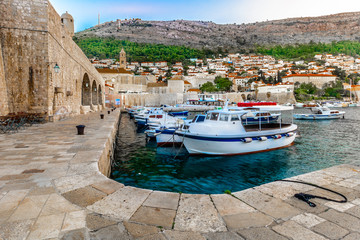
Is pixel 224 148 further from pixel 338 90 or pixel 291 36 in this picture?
pixel 291 36

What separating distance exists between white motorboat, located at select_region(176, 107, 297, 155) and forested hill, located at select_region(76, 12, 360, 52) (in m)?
161

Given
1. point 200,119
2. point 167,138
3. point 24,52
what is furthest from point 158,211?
point 24,52

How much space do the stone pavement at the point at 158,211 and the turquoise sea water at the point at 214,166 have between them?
3.26 metres

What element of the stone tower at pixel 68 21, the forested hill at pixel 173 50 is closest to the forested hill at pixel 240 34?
the forested hill at pixel 173 50

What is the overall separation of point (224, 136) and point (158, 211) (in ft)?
24.1


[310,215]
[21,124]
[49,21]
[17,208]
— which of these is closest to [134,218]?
[17,208]

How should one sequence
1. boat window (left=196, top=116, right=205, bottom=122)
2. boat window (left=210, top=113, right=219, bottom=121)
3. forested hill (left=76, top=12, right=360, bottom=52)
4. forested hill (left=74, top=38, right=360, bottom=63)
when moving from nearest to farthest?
boat window (left=210, top=113, right=219, bottom=121)
boat window (left=196, top=116, right=205, bottom=122)
forested hill (left=74, top=38, right=360, bottom=63)
forested hill (left=76, top=12, right=360, bottom=52)

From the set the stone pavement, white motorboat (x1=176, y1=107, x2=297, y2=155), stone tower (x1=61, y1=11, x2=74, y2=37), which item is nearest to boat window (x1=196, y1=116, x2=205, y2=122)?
white motorboat (x1=176, y1=107, x2=297, y2=155)

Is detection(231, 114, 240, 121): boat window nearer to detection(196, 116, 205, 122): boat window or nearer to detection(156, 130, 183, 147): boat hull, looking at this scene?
detection(196, 116, 205, 122): boat window

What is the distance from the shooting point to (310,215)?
255cm

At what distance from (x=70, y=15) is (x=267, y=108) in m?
26.4

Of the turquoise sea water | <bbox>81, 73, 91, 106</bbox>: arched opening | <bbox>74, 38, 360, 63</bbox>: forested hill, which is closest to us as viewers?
the turquoise sea water

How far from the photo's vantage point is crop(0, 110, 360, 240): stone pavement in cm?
220

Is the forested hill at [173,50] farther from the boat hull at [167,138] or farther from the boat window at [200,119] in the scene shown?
the boat window at [200,119]
